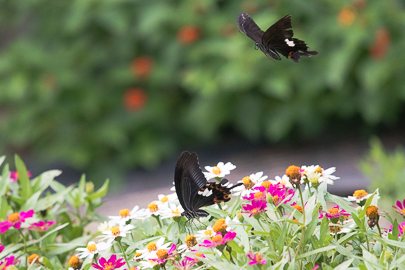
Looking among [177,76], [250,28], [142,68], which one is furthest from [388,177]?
[142,68]

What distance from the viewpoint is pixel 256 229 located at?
186cm

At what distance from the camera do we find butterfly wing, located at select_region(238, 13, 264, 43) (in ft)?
6.57

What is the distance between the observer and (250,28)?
2.03 metres

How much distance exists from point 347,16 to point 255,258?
14.3ft

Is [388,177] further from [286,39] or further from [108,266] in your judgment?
[108,266]

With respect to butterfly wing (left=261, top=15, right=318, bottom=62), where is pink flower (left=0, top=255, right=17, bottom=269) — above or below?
below

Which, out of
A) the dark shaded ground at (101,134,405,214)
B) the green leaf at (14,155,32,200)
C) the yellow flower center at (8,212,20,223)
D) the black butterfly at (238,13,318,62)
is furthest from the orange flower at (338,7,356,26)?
the yellow flower center at (8,212,20,223)

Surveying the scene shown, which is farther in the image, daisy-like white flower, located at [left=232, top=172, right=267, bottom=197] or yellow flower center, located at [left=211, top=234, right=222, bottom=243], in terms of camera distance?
daisy-like white flower, located at [left=232, top=172, right=267, bottom=197]

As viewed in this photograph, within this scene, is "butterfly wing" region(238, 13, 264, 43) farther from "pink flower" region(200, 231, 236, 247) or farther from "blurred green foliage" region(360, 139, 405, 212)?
"blurred green foliage" region(360, 139, 405, 212)

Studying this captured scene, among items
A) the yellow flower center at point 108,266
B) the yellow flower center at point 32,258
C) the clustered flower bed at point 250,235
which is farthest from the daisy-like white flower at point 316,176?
the yellow flower center at point 32,258

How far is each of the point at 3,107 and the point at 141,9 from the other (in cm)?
205

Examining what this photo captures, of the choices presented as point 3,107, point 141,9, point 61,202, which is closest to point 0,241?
point 61,202

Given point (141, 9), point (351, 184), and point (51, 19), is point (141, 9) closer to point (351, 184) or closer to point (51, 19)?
point (51, 19)

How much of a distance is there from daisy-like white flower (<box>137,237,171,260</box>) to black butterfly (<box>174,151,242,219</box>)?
0.12 metres
